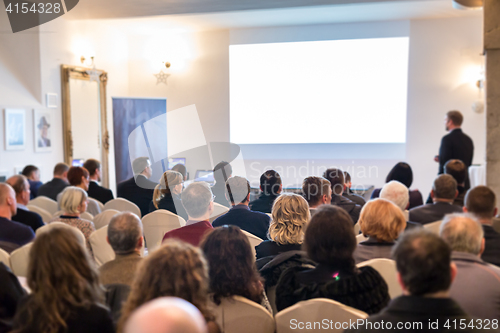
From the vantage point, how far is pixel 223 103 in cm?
854

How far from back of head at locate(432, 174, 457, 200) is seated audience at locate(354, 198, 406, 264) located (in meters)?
1.34

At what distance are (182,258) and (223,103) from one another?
7.39 meters

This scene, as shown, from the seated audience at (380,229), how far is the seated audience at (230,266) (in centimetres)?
68

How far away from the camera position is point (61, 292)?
4.48 ft

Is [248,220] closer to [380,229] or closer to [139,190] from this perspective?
[380,229]

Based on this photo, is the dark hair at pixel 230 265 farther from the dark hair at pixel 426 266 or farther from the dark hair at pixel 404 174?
the dark hair at pixel 404 174

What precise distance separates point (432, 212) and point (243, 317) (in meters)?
2.16

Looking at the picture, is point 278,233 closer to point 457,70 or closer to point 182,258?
point 182,258

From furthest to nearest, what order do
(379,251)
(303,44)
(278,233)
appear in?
(303,44) < (278,233) < (379,251)

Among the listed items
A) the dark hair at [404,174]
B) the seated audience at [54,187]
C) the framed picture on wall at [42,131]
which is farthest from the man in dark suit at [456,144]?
the framed picture on wall at [42,131]

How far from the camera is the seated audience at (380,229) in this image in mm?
2232

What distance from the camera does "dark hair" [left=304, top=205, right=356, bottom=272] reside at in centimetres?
179

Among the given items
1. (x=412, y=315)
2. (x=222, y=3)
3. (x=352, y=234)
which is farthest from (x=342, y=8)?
(x=412, y=315)

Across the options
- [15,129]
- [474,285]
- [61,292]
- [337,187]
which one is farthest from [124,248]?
[15,129]
